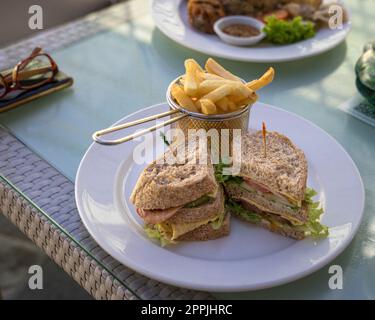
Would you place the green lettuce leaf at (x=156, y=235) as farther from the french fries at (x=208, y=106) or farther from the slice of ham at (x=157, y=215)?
the french fries at (x=208, y=106)

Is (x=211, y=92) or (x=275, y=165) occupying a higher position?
(x=211, y=92)

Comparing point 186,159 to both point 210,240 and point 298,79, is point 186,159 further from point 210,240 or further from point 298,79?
point 298,79

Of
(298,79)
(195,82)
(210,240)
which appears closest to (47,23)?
(298,79)

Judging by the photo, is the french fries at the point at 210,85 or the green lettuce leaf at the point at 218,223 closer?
the green lettuce leaf at the point at 218,223

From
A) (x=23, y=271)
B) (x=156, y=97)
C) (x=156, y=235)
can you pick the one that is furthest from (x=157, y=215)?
Answer: (x=23, y=271)

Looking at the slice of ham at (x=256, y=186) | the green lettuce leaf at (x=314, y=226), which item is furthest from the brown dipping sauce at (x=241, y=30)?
the green lettuce leaf at (x=314, y=226)

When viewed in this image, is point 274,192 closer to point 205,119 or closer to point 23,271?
point 205,119

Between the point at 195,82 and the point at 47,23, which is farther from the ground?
the point at 195,82
